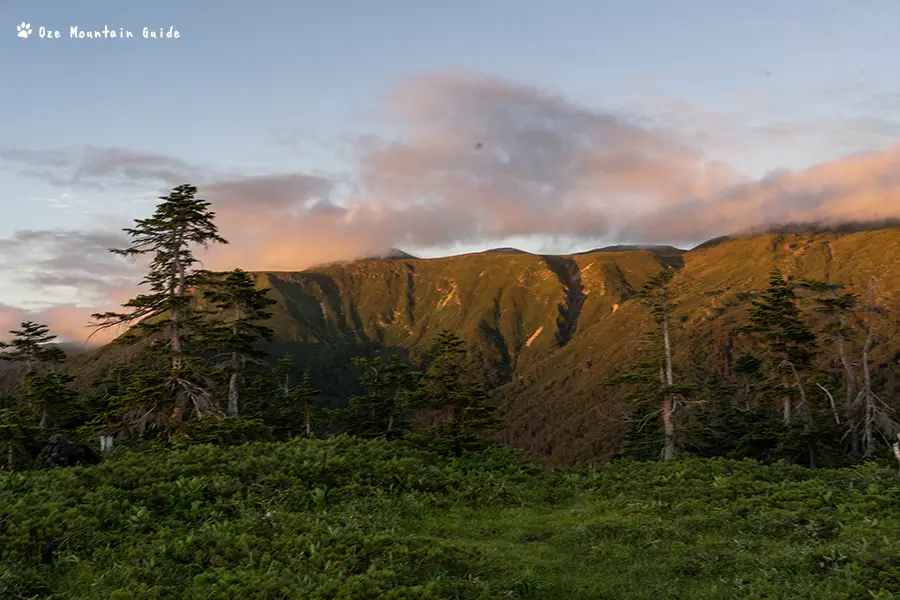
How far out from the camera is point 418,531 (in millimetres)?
14742

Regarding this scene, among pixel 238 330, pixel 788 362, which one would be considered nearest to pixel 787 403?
pixel 788 362

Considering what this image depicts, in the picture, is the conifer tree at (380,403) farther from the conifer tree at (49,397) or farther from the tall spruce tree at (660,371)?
the conifer tree at (49,397)

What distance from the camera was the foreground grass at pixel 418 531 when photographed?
33.5ft

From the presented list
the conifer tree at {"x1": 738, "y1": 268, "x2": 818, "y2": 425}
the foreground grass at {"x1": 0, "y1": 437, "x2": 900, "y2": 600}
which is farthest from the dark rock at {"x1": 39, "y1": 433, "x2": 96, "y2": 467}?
the conifer tree at {"x1": 738, "y1": 268, "x2": 818, "y2": 425}

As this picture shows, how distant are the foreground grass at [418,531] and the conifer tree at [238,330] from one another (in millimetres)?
17065

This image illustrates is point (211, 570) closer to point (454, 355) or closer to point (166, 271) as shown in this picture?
point (166, 271)

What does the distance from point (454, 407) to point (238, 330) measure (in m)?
14.3

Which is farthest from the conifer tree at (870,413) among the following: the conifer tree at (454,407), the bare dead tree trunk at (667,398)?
the conifer tree at (454,407)

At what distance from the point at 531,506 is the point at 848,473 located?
10647mm

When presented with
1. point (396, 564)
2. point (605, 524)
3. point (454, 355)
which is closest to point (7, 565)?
point (396, 564)

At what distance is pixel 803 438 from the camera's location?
37.7 metres

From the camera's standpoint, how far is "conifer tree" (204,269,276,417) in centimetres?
3541

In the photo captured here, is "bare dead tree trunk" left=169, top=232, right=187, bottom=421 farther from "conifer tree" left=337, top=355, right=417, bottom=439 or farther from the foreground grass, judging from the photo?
"conifer tree" left=337, top=355, right=417, bottom=439

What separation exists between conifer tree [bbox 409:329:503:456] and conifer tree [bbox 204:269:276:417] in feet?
34.2
